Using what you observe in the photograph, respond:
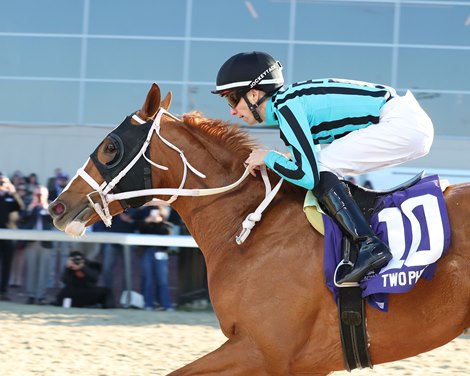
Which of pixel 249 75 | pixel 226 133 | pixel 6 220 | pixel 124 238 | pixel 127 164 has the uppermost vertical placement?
pixel 249 75

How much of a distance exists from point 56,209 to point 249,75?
135cm

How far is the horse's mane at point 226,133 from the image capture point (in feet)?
14.8

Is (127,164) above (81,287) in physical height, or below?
above

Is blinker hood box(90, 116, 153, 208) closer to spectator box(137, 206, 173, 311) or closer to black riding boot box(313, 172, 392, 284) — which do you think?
black riding boot box(313, 172, 392, 284)

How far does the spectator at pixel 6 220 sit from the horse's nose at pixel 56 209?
6.51 m

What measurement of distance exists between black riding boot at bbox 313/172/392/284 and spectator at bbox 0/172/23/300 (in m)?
7.51

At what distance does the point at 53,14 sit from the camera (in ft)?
55.2

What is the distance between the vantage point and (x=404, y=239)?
3.96 metres

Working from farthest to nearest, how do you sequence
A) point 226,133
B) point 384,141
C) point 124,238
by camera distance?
point 124,238 < point 226,133 < point 384,141

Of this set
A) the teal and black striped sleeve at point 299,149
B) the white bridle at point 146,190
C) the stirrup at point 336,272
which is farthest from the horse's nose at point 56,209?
the stirrup at point 336,272

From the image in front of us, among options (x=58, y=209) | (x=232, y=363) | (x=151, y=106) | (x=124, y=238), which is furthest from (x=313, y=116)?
(x=124, y=238)

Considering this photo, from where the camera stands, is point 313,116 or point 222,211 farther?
point 222,211

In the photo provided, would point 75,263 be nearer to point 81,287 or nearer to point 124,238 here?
point 81,287

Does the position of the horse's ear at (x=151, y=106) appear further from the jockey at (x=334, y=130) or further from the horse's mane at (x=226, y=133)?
the jockey at (x=334, y=130)
